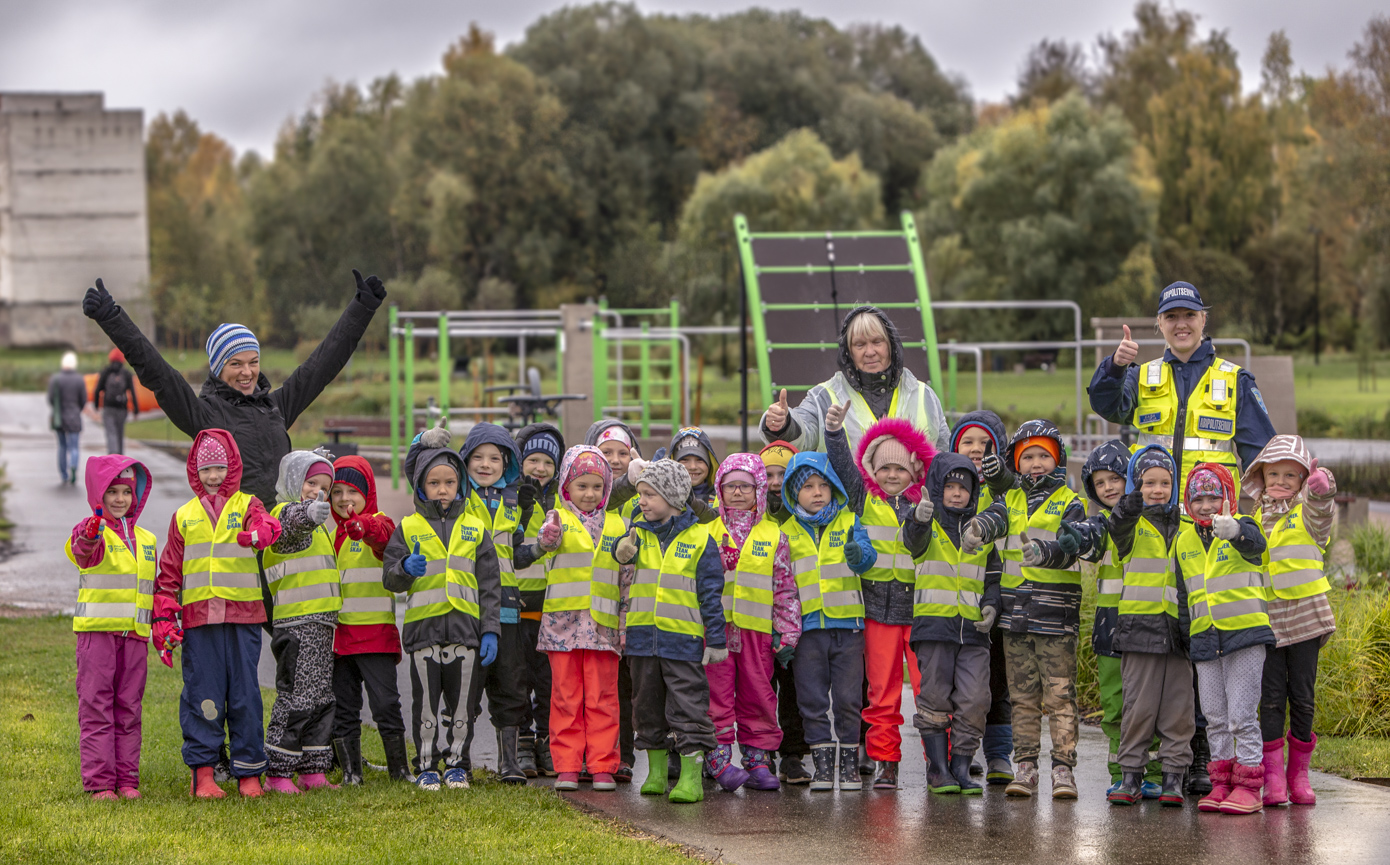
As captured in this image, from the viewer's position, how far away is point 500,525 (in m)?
6.61

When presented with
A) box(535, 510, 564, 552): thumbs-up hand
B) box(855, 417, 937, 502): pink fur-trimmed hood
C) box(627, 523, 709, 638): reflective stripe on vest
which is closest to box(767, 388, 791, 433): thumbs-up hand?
box(855, 417, 937, 502): pink fur-trimmed hood

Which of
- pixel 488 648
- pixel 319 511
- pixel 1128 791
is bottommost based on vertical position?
pixel 1128 791

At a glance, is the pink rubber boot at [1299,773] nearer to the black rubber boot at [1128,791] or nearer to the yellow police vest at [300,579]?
the black rubber boot at [1128,791]

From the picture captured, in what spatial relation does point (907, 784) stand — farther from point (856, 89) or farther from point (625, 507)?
point (856, 89)

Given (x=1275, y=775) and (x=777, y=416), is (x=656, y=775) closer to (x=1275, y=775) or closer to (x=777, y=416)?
(x=777, y=416)

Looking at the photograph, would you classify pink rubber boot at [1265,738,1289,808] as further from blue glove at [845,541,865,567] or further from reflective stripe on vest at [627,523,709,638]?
reflective stripe on vest at [627,523,709,638]

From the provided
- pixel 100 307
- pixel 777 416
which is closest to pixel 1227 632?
pixel 777 416

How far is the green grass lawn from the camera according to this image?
17.0ft

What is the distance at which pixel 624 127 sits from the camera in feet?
185

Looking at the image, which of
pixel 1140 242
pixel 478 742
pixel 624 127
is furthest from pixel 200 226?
pixel 478 742

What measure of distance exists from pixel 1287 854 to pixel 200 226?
6662 cm

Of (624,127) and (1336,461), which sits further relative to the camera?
(624,127)

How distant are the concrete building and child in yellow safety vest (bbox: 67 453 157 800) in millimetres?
53991

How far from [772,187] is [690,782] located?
136 ft
